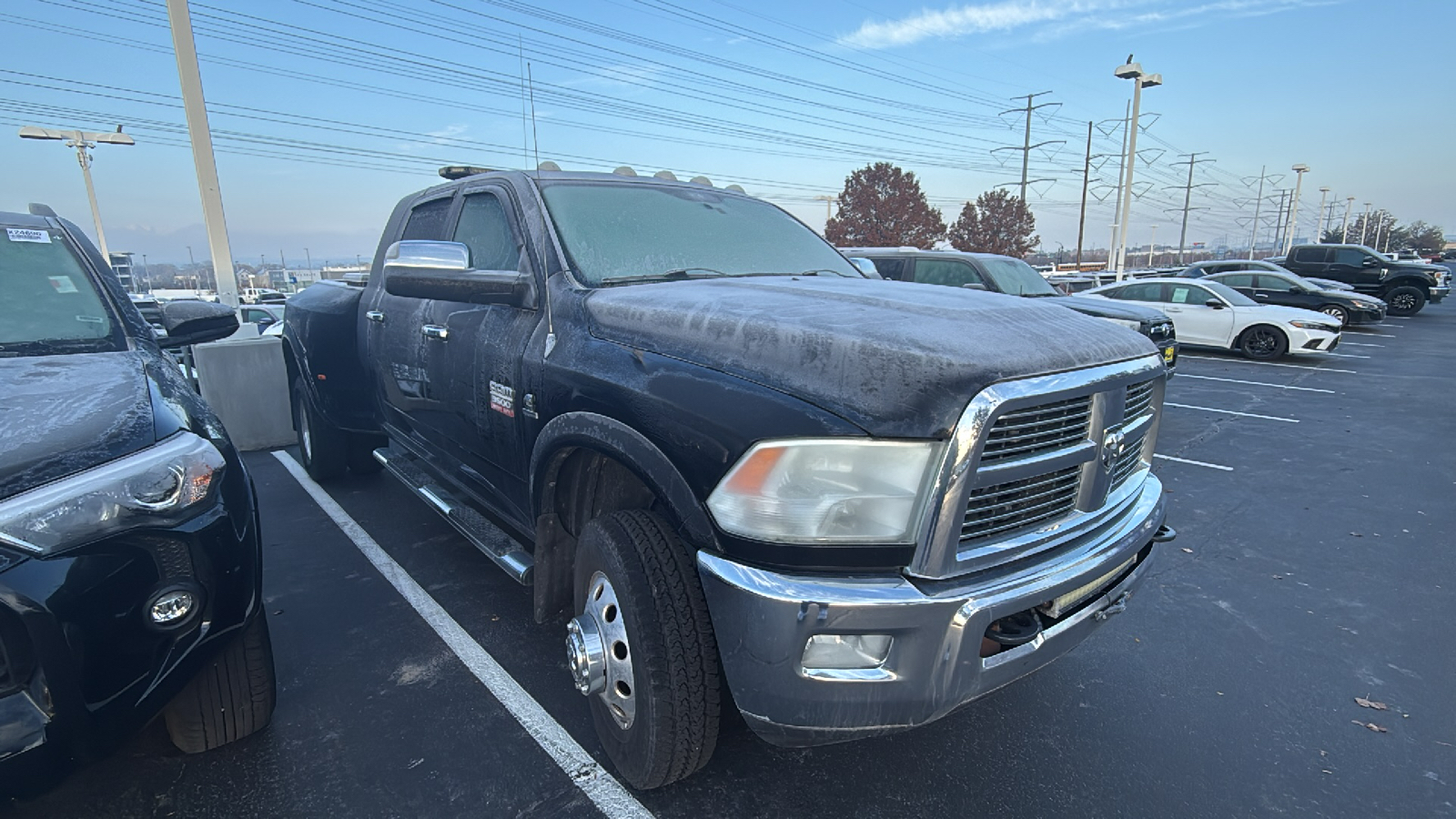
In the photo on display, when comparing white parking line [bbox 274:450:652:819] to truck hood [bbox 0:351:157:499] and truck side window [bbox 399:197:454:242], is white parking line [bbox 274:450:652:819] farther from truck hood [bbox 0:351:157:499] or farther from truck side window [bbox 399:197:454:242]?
truck side window [bbox 399:197:454:242]

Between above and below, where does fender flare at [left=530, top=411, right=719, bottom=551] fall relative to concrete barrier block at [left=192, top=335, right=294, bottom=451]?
above

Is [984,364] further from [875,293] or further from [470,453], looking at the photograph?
[470,453]

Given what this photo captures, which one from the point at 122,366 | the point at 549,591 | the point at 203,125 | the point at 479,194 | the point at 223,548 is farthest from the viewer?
the point at 203,125

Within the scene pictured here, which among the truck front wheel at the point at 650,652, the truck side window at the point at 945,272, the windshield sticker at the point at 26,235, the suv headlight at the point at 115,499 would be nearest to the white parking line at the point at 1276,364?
the truck side window at the point at 945,272

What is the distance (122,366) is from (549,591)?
1.58 m

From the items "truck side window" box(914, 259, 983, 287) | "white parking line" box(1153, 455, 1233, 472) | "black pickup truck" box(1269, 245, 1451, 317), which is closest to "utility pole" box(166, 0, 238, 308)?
"truck side window" box(914, 259, 983, 287)

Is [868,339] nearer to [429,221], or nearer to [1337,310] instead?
[429,221]

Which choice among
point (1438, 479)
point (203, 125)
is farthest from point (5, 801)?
point (203, 125)

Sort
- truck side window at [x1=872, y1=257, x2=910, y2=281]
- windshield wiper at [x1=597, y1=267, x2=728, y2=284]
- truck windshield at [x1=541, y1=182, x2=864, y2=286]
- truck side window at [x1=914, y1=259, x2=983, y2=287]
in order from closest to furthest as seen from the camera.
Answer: windshield wiper at [x1=597, y1=267, x2=728, y2=284], truck windshield at [x1=541, y1=182, x2=864, y2=286], truck side window at [x1=914, y1=259, x2=983, y2=287], truck side window at [x1=872, y1=257, x2=910, y2=281]

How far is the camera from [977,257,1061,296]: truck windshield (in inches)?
362

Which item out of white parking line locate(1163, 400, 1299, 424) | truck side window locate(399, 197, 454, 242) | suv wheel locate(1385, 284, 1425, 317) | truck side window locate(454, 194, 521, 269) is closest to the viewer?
truck side window locate(454, 194, 521, 269)

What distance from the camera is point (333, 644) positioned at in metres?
3.14

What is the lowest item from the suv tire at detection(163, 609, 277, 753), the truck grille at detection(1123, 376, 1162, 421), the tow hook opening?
the suv tire at detection(163, 609, 277, 753)

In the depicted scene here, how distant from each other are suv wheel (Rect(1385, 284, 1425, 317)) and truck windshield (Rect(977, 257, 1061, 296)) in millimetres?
19359
